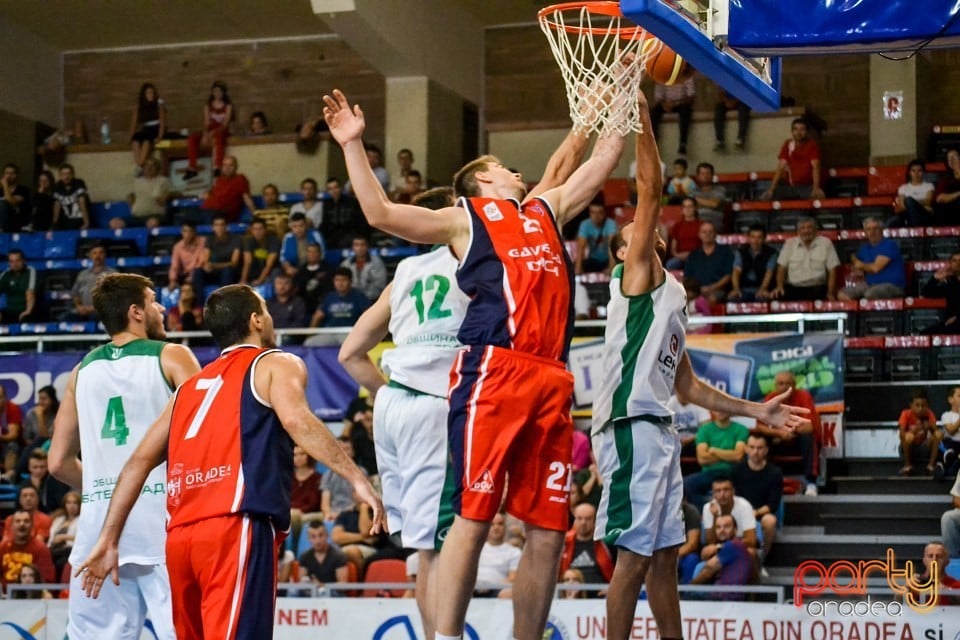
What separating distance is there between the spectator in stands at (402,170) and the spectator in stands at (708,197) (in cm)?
Result: 388

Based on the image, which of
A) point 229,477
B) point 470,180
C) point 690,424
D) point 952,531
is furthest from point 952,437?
point 229,477

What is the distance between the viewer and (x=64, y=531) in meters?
13.7

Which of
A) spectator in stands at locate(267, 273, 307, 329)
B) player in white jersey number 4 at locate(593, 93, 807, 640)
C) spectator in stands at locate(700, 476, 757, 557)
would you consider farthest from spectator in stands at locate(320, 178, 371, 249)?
player in white jersey number 4 at locate(593, 93, 807, 640)

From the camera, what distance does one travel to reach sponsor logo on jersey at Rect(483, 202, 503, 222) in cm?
615

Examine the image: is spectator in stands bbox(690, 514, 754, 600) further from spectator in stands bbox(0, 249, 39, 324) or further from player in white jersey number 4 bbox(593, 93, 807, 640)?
spectator in stands bbox(0, 249, 39, 324)

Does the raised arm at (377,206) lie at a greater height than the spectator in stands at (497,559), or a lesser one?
greater

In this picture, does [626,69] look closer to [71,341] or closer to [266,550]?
[266,550]

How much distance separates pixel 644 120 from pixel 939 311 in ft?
31.4

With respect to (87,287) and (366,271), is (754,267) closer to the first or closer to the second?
(366,271)

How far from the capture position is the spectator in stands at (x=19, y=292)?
62.8 ft

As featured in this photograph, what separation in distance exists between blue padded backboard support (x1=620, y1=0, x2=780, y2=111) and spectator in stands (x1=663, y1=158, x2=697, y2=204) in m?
10.9

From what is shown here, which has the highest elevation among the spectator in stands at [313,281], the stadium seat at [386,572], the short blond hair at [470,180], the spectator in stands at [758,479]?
the short blond hair at [470,180]

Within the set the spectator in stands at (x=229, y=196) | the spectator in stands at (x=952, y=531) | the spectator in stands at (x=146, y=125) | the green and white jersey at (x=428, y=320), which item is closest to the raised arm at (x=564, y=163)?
the green and white jersey at (x=428, y=320)

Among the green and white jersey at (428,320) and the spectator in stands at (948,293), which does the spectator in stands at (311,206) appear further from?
the green and white jersey at (428,320)
